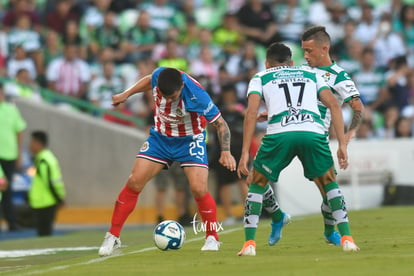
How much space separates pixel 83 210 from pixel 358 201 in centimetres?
580

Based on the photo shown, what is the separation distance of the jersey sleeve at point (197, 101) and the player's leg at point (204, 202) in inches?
23.0

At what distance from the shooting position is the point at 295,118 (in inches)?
408

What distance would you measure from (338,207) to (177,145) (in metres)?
2.08

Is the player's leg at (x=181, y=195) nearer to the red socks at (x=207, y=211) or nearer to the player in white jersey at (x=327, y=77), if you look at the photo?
the red socks at (x=207, y=211)

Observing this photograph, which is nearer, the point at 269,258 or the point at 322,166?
the point at 269,258

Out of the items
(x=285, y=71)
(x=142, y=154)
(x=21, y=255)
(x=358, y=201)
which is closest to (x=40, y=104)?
(x=358, y=201)

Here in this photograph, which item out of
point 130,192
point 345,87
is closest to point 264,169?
point 345,87

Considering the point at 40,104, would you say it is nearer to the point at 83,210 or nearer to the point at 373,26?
the point at 83,210

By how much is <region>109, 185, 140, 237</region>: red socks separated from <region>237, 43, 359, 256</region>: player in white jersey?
5.32 feet

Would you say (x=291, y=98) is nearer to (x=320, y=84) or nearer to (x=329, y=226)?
(x=320, y=84)

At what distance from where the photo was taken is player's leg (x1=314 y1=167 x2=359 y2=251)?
10359mm

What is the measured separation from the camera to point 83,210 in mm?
23250

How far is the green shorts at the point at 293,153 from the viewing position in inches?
→ 407

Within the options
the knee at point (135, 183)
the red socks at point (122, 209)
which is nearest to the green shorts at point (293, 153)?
the knee at point (135, 183)
